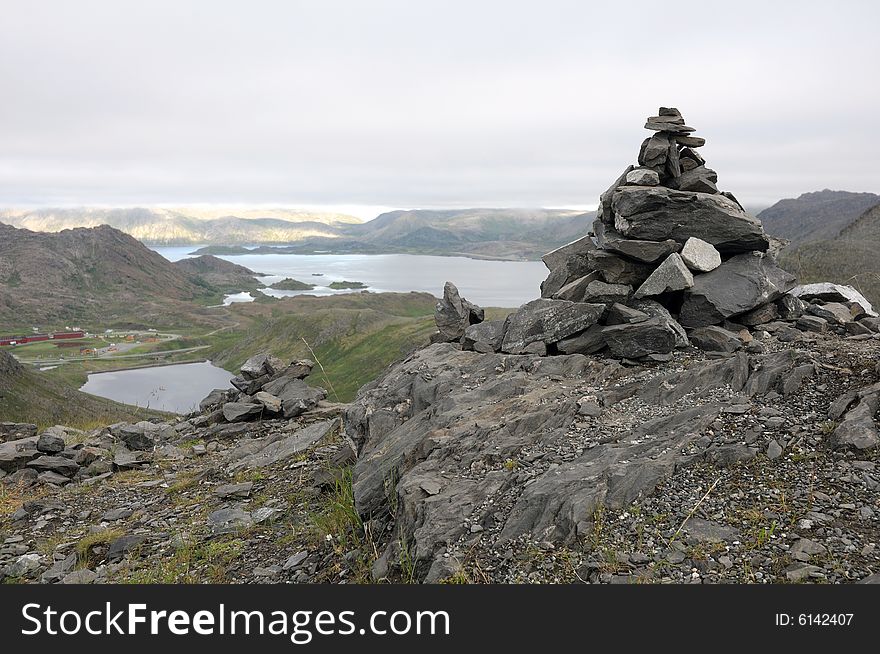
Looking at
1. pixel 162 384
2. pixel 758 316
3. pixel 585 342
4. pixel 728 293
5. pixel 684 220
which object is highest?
pixel 684 220

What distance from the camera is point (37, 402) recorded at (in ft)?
240

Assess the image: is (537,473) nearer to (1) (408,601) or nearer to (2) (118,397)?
(1) (408,601)

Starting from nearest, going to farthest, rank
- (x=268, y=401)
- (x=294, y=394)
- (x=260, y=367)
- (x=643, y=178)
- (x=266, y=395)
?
(x=643, y=178) < (x=268, y=401) < (x=266, y=395) < (x=294, y=394) < (x=260, y=367)

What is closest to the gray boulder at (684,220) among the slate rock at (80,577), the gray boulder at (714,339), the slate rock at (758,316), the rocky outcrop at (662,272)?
the rocky outcrop at (662,272)

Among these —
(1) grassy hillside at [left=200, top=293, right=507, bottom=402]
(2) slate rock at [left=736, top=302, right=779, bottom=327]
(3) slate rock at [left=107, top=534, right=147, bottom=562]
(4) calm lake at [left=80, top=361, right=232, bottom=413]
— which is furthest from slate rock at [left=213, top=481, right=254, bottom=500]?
(4) calm lake at [left=80, top=361, right=232, bottom=413]

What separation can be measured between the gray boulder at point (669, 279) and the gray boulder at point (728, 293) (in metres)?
0.49

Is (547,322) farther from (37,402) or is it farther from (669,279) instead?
(37,402)

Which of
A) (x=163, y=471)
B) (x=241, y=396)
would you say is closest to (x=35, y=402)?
(x=241, y=396)

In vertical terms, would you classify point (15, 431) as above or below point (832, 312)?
below

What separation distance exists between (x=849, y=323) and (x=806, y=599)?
11724mm

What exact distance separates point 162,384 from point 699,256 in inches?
5577

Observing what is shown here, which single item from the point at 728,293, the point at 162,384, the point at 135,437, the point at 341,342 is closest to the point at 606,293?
the point at 728,293

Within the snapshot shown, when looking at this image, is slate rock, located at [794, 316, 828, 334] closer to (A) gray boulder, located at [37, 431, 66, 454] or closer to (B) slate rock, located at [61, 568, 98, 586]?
(B) slate rock, located at [61, 568, 98, 586]

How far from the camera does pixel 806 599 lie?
268 inches
